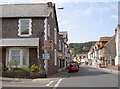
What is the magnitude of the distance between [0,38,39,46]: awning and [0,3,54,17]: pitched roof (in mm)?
2655

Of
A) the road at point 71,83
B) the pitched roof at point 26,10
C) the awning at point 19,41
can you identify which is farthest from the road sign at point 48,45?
the pitched roof at point 26,10

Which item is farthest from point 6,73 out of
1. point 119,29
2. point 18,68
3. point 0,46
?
point 119,29

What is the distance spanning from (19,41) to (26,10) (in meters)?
3.99

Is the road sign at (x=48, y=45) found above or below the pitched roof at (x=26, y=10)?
below

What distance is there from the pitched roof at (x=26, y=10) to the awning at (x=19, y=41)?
2655mm

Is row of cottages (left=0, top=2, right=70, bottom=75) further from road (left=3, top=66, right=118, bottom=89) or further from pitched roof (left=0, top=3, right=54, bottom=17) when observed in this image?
road (left=3, top=66, right=118, bottom=89)

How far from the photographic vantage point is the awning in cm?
2166

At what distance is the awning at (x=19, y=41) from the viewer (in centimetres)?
2166

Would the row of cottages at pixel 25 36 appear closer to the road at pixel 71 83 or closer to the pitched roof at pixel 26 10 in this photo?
the pitched roof at pixel 26 10

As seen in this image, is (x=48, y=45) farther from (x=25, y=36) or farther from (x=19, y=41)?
(x=25, y=36)

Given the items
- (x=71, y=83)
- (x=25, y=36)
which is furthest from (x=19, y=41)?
(x=71, y=83)

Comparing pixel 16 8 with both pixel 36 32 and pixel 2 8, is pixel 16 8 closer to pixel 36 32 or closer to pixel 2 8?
pixel 2 8

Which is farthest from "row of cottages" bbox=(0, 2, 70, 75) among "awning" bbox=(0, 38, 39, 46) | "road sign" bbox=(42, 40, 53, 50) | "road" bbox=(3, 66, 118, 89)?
"road" bbox=(3, 66, 118, 89)

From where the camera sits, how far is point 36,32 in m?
22.9
